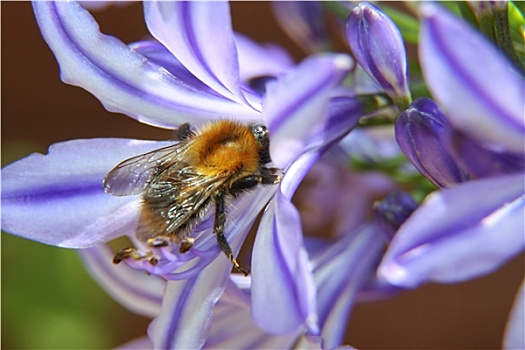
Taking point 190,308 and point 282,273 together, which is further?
point 190,308

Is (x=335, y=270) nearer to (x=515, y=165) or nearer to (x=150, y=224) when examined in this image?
(x=150, y=224)

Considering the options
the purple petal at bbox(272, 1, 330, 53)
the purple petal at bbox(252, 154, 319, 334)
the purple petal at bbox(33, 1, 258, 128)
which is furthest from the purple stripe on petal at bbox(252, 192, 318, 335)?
the purple petal at bbox(272, 1, 330, 53)

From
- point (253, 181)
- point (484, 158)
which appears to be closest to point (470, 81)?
point (484, 158)

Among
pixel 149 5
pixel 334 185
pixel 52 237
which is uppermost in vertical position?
pixel 149 5

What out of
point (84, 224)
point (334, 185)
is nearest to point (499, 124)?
point (84, 224)

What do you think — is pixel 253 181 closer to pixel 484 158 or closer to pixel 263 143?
pixel 263 143

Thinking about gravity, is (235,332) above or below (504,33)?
below
